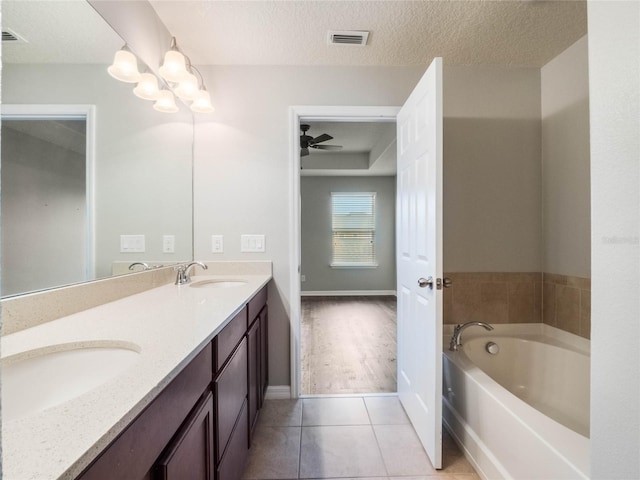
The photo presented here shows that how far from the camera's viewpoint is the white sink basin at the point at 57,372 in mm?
733

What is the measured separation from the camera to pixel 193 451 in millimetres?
840

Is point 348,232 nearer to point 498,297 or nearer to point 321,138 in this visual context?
point 321,138

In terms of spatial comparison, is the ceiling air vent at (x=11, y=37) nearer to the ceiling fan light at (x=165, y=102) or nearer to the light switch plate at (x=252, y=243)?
the ceiling fan light at (x=165, y=102)

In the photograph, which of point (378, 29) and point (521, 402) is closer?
point (521, 402)

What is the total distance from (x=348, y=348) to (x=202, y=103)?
2.57 m

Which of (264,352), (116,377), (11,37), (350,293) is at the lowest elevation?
(350,293)

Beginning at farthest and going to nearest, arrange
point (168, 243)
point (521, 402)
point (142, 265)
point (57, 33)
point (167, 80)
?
point (168, 243), point (167, 80), point (142, 265), point (521, 402), point (57, 33)

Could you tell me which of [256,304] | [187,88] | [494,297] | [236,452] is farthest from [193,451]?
[494,297]

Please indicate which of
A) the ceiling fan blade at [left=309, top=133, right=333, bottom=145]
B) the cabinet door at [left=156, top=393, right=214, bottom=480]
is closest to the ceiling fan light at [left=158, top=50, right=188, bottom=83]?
the cabinet door at [left=156, top=393, right=214, bottom=480]

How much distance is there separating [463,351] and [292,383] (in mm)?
1175

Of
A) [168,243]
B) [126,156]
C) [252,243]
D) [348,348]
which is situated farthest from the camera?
[348,348]

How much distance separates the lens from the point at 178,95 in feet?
6.18

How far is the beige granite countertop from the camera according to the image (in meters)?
0.45

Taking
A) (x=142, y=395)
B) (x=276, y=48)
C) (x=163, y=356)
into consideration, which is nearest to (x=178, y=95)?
(x=276, y=48)
